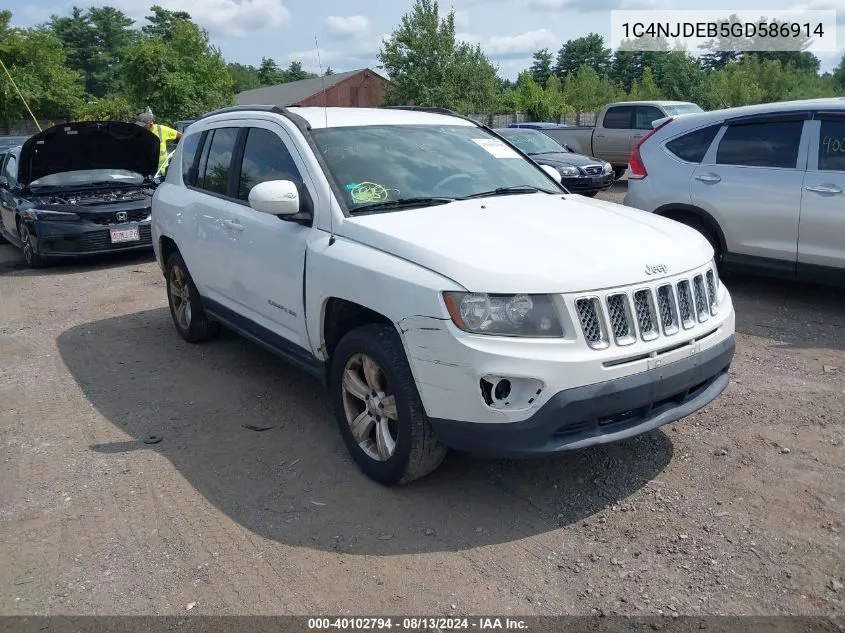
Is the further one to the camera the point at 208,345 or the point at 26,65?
the point at 26,65

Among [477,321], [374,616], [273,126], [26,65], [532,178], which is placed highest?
[26,65]

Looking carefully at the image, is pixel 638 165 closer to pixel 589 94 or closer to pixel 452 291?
pixel 452 291

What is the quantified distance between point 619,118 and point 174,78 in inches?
1085

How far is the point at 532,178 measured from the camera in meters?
4.84

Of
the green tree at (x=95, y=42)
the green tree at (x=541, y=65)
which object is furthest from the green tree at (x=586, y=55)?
the green tree at (x=95, y=42)

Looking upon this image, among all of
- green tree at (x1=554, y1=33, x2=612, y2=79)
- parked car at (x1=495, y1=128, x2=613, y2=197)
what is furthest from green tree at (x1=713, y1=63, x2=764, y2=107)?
green tree at (x1=554, y1=33, x2=612, y2=79)

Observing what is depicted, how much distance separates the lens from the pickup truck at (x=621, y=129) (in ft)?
57.4

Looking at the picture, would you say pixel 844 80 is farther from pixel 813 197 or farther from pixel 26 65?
pixel 813 197

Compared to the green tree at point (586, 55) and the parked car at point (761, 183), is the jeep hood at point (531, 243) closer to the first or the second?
the parked car at point (761, 183)

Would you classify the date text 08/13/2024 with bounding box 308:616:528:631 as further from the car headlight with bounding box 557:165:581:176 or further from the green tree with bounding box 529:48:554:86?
the green tree with bounding box 529:48:554:86

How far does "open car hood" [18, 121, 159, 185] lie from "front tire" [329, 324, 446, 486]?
743cm

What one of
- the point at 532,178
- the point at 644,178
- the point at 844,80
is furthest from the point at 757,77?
the point at 532,178

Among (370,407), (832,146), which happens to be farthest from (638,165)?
(370,407)

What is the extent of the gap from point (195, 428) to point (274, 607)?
200 centimetres
